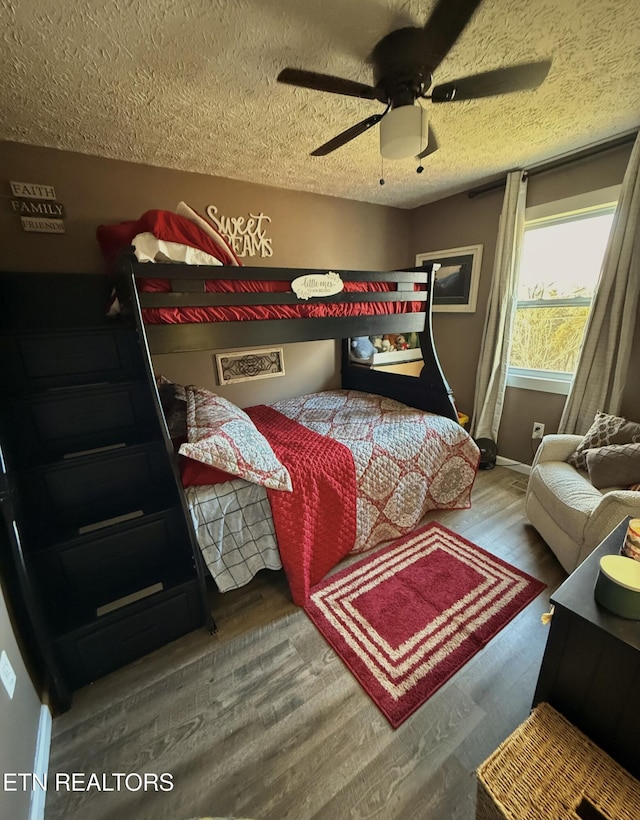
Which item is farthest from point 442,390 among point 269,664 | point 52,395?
point 52,395

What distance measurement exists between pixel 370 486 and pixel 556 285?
7.26 feet

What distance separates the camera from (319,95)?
1466 millimetres

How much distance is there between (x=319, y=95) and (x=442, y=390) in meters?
1.86

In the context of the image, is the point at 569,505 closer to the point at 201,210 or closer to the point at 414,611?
the point at 414,611

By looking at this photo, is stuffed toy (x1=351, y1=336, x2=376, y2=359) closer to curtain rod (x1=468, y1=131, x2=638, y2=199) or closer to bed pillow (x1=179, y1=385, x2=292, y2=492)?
curtain rod (x1=468, y1=131, x2=638, y2=199)

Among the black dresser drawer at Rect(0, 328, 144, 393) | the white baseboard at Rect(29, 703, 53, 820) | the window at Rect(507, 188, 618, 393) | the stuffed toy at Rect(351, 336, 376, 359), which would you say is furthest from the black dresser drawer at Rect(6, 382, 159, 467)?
the window at Rect(507, 188, 618, 393)

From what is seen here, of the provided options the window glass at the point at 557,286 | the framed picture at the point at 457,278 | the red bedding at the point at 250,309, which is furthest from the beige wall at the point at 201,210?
the window glass at the point at 557,286

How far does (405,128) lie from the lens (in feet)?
4.07

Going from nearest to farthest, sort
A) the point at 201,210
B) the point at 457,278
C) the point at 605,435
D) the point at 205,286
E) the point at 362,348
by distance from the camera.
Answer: the point at 205,286, the point at 605,435, the point at 201,210, the point at 457,278, the point at 362,348

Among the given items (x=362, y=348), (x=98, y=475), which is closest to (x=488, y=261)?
(x=362, y=348)

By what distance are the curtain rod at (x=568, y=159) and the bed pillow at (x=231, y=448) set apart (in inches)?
110

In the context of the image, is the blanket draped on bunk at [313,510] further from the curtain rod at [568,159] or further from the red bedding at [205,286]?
the curtain rod at [568,159]

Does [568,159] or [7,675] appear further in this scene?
[568,159]

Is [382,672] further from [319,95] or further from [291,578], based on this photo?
[319,95]
